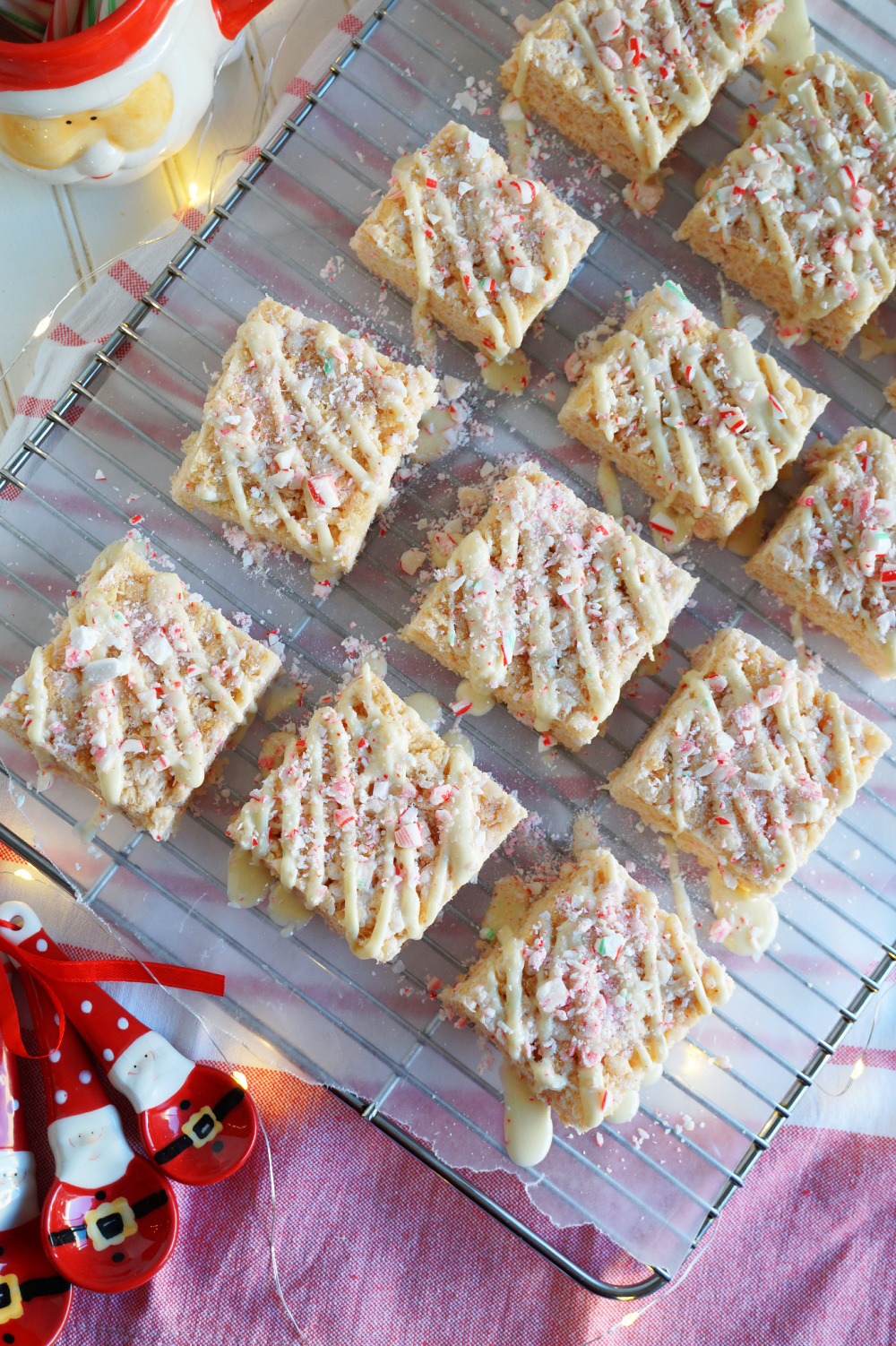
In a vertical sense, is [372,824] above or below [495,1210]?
above

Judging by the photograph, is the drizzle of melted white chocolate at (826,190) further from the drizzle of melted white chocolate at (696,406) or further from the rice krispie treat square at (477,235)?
the rice krispie treat square at (477,235)

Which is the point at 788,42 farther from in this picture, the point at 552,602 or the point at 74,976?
the point at 74,976

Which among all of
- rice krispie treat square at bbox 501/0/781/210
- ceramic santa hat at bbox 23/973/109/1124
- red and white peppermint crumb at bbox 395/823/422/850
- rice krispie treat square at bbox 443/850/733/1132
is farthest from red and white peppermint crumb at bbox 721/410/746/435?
ceramic santa hat at bbox 23/973/109/1124

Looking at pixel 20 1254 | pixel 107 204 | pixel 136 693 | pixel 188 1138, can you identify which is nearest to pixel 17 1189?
pixel 20 1254

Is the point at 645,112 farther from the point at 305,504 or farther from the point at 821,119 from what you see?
the point at 305,504

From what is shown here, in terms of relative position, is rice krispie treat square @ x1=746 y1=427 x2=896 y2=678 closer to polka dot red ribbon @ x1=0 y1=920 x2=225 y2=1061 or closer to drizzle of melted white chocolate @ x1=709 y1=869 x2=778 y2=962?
drizzle of melted white chocolate @ x1=709 y1=869 x2=778 y2=962
